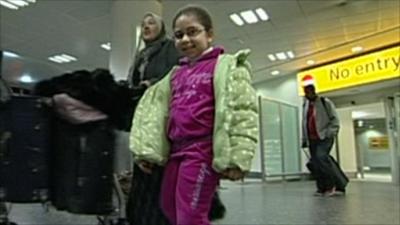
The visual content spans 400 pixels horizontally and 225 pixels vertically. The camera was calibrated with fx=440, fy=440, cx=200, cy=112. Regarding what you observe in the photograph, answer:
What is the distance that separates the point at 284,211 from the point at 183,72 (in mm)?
2543

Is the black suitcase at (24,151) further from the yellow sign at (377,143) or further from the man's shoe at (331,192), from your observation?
the yellow sign at (377,143)

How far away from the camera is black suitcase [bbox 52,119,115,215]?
64.1 inches

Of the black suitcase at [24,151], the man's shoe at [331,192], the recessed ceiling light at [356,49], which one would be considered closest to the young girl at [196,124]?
the black suitcase at [24,151]

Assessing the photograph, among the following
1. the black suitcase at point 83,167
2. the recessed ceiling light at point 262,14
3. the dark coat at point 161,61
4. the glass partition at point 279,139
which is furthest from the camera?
the glass partition at point 279,139

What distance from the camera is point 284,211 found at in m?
3.75

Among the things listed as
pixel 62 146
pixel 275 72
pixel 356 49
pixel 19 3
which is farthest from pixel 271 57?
pixel 62 146

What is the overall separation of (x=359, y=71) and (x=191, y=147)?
1023 cm

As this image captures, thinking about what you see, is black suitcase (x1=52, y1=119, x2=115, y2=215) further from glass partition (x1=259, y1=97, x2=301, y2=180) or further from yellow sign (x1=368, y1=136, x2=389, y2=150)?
yellow sign (x1=368, y1=136, x2=389, y2=150)

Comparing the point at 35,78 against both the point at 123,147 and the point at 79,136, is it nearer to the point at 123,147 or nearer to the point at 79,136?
the point at 79,136

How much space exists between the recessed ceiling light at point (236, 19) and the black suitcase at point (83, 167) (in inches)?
264

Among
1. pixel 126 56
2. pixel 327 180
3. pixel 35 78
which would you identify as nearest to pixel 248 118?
pixel 35 78

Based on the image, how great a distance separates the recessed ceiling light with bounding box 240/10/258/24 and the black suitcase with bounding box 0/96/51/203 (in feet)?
21.8

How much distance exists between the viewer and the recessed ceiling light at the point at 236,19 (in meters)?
8.09

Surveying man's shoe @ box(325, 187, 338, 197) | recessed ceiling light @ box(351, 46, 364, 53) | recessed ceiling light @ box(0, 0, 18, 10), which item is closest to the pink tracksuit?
Result: man's shoe @ box(325, 187, 338, 197)
